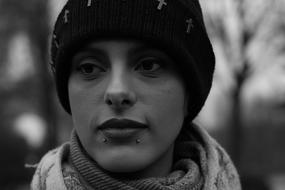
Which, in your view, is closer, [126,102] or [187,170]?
[126,102]

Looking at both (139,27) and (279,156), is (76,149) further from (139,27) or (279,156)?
(279,156)

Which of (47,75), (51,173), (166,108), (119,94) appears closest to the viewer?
(119,94)

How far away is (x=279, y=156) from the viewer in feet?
52.2

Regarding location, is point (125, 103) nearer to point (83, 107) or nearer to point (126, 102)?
point (126, 102)

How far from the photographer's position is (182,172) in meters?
1.82

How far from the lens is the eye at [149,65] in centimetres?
162

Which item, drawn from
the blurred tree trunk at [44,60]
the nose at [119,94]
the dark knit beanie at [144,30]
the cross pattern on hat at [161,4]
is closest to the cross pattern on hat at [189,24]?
the dark knit beanie at [144,30]

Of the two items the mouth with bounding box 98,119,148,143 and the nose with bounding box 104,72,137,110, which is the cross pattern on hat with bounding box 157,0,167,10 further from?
the mouth with bounding box 98,119,148,143

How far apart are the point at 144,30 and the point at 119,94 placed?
9.2 inches

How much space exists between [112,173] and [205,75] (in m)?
0.51

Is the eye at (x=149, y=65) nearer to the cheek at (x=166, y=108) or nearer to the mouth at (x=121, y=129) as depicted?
the cheek at (x=166, y=108)

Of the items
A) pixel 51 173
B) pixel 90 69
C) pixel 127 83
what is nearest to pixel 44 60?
pixel 51 173

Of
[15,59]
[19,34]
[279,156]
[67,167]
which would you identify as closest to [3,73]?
[15,59]

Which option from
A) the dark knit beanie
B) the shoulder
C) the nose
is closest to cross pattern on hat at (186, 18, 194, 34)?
the dark knit beanie
